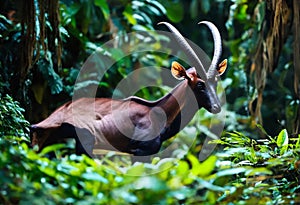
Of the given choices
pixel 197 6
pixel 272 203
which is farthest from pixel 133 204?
pixel 197 6

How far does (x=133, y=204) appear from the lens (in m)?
1.86

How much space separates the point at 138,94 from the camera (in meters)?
5.34

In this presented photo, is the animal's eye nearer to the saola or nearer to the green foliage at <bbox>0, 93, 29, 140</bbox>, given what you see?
the saola

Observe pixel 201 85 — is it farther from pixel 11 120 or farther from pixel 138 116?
pixel 11 120

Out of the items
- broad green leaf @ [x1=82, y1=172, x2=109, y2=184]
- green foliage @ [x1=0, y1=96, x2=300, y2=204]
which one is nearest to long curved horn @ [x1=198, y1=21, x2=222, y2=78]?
green foliage @ [x1=0, y1=96, x2=300, y2=204]

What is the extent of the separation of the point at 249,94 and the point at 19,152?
145 inches

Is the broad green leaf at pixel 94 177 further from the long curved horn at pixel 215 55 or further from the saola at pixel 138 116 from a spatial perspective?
the long curved horn at pixel 215 55

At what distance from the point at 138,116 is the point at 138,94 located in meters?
1.70

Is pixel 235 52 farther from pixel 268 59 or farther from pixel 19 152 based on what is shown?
pixel 19 152

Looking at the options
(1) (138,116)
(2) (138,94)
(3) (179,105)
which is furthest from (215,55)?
(2) (138,94)

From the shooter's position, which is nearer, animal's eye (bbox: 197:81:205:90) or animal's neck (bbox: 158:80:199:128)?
animal's eye (bbox: 197:81:205:90)

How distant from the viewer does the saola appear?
138 inches

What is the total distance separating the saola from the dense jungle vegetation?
12cm

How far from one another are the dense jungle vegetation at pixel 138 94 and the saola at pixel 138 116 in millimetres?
121
